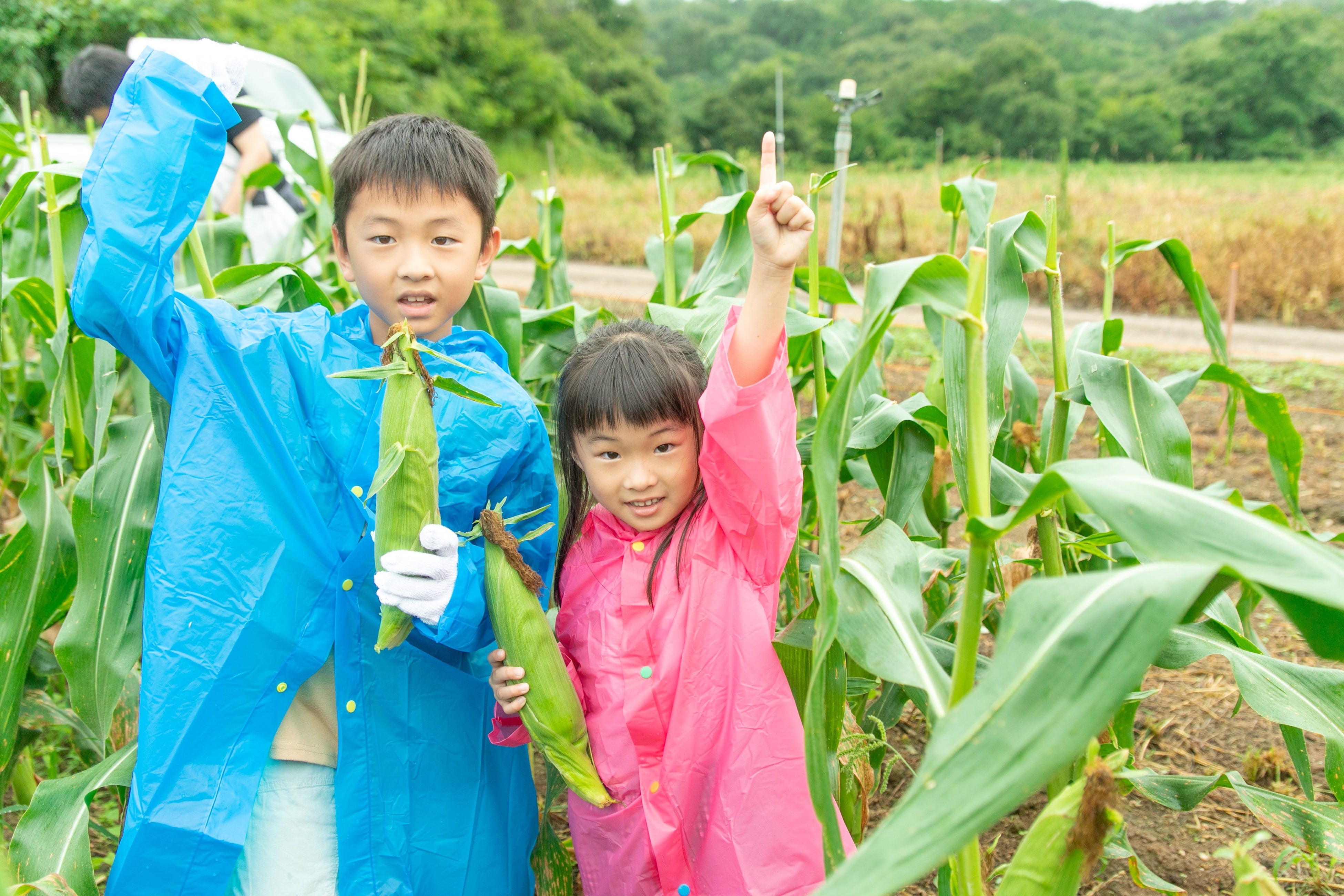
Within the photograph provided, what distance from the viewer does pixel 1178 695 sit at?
2506 millimetres

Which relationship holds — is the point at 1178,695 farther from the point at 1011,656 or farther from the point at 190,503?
the point at 190,503

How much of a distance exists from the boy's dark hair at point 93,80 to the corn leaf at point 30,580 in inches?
89.9

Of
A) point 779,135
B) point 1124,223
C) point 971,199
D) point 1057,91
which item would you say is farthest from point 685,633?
point 1057,91

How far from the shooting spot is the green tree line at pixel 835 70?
19.1 meters

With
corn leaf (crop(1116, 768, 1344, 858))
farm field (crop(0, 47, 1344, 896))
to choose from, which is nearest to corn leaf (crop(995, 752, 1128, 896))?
farm field (crop(0, 47, 1344, 896))

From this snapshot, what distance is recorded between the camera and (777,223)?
3.99 ft


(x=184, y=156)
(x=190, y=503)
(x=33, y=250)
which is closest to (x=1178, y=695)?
(x=190, y=503)

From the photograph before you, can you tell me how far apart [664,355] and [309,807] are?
856 mm

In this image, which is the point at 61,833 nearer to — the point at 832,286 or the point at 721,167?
the point at 832,286

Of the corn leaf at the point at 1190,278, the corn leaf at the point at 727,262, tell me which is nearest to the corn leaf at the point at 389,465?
the corn leaf at the point at 727,262

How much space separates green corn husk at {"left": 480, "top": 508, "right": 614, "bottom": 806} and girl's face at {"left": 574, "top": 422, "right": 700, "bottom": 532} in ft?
0.57

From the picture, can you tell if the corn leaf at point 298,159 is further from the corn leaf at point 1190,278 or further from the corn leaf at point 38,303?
the corn leaf at point 1190,278

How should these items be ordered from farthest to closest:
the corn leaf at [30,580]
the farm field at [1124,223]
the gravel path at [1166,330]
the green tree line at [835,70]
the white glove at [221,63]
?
the green tree line at [835,70], the farm field at [1124,223], the gravel path at [1166,330], the corn leaf at [30,580], the white glove at [221,63]

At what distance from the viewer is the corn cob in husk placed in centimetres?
120
